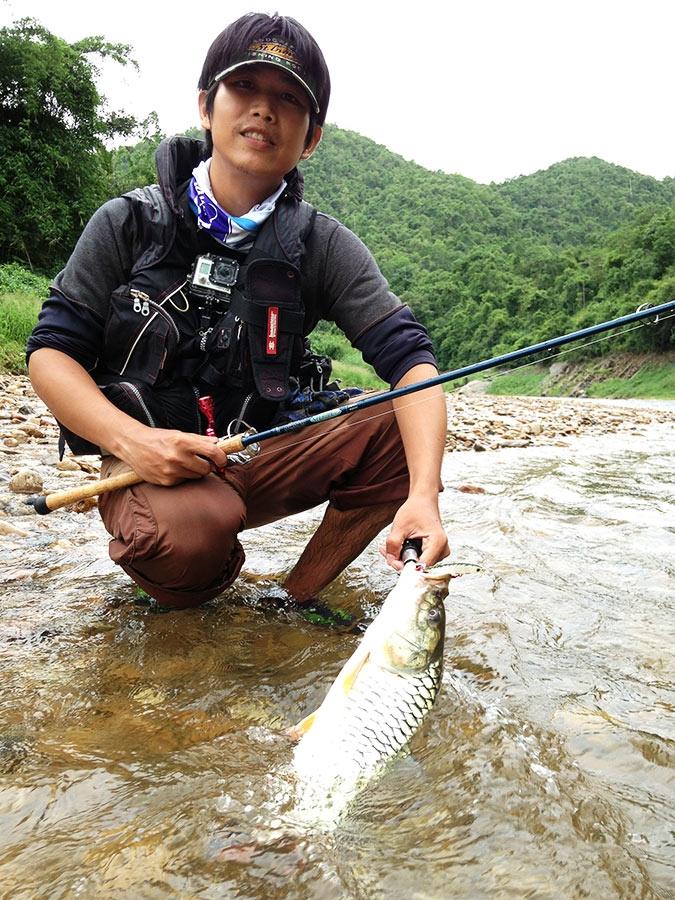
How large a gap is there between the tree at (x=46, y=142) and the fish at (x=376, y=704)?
84.8 ft

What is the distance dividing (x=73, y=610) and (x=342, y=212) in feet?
330

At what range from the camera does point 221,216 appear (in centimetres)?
278

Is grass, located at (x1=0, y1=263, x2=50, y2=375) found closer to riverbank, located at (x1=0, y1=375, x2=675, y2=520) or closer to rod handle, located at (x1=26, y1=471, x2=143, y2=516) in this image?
riverbank, located at (x1=0, y1=375, x2=675, y2=520)

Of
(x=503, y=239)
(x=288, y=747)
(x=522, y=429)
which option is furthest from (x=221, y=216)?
(x=503, y=239)

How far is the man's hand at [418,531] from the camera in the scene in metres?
2.15

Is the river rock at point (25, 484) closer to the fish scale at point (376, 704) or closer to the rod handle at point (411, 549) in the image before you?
the rod handle at point (411, 549)

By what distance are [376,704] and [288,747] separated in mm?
355

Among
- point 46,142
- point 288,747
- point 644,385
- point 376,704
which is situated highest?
point 46,142

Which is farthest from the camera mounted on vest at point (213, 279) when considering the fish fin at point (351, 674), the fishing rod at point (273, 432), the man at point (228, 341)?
the fish fin at point (351, 674)

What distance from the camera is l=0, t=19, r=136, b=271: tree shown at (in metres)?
24.7

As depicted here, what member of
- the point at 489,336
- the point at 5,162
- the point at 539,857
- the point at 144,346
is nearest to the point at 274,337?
the point at 144,346

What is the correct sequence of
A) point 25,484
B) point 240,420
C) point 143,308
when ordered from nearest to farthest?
1. point 143,308
2. point 240,420
3. point 25,484

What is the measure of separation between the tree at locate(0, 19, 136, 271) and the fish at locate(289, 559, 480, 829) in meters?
25.8

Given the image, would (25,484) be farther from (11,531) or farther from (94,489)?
(94,489)
